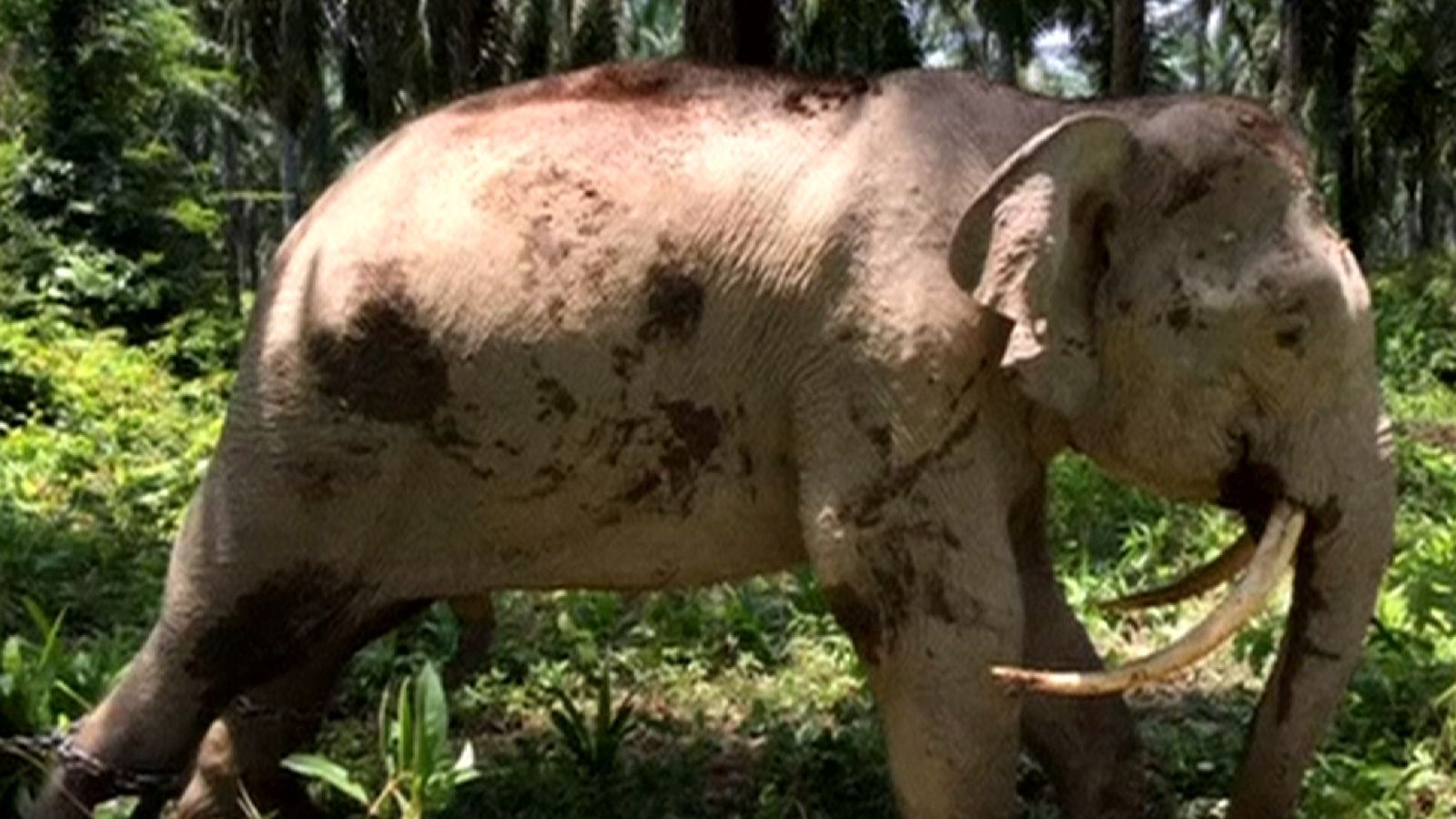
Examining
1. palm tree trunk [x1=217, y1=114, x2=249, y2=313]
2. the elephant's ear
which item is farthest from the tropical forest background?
palm tree trunk [x1=217, y1=114, x2=249, y2=313]

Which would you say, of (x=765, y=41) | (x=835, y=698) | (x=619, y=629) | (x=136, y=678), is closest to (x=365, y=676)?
(x=619, y=629)

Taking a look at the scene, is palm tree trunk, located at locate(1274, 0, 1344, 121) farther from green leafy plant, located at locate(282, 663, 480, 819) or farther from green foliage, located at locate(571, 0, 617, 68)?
green leafy plant, located at locate(282, 663, 480, 819)

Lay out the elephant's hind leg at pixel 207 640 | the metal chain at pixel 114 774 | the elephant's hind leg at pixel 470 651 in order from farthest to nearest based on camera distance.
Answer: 1. the elephant's hind leg at pixel 470 651
2. the metal chain at pixel 114 774
3. the elephant's hind leg at pixel 207 640

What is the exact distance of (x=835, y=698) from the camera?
5.82 meters

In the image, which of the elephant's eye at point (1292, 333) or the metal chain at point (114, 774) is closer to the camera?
the elephant's eye at point (1292, 333)

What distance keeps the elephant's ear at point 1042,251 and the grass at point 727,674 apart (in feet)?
4.36

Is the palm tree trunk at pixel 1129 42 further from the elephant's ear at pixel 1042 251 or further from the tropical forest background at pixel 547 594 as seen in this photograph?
the elephant's ear at pixel 1042 251

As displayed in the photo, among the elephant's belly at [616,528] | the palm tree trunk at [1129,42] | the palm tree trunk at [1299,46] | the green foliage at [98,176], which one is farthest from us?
the palm tree trunk at [1299,46]

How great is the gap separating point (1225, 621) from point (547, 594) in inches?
161

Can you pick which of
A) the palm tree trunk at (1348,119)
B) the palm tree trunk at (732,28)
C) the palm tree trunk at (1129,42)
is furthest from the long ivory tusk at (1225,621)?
the palm tree trunk at (1348,119)

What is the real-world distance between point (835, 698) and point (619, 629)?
1.13m

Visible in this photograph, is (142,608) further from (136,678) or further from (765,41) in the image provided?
(765,41)

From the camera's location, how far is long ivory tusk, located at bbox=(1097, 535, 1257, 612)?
13.1 feet

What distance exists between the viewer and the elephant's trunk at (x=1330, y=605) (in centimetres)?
357
